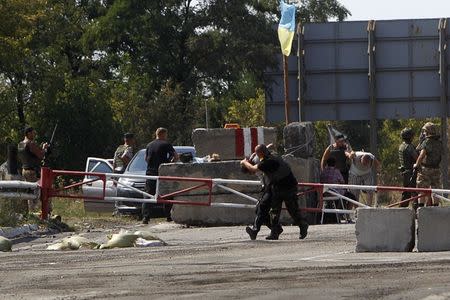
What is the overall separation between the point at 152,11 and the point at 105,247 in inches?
1686

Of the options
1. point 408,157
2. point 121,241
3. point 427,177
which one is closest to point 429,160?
point 427,177

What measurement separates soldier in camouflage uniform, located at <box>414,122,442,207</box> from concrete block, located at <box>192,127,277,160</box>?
364 cm

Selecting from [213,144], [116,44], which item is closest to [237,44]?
[116,44]

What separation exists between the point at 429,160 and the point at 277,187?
12.9 ft

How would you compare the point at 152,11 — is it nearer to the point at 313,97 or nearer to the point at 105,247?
the point at 313,97

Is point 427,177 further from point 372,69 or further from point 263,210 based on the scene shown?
point 372,69

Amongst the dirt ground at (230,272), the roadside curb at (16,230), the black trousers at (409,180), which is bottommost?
the dirt ground at (230,272)

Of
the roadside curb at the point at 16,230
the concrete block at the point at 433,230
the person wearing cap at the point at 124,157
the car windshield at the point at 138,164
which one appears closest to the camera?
the concrete block at the point at 433,230

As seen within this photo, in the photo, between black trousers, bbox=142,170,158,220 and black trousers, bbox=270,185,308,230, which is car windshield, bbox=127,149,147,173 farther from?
black trousers, bbox=270,185,308,230

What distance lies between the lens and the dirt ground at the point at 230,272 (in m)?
13.0

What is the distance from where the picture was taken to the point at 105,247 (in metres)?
20.2

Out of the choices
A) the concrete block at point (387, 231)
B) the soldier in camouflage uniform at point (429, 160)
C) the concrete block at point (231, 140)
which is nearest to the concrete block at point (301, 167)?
the concrete block at point (231, 140)

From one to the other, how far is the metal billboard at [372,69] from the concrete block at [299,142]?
993 centimetres

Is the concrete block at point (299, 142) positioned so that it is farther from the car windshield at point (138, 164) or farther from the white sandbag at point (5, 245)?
the white sandbag at point (5, 245)
